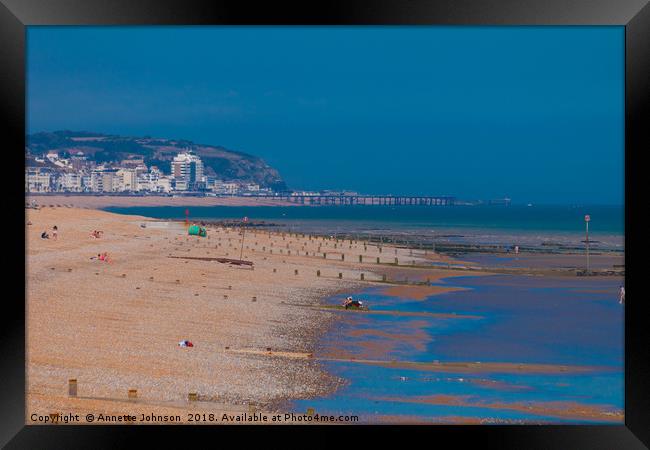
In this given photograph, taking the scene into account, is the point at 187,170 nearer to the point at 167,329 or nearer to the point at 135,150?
the point at 135,150

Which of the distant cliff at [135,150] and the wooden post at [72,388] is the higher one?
the distant cliff at [135,150]

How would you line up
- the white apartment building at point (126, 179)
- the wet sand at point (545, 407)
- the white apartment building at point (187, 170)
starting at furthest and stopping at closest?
the white apartment building at point (187, 170) < the white apartment building at point (126, 179) < the wet sand at point (545, 407)

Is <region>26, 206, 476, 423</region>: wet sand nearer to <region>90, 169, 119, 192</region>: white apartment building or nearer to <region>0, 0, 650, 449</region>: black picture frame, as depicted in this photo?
<region>0, 0, 650, 449</region>: black picture frame

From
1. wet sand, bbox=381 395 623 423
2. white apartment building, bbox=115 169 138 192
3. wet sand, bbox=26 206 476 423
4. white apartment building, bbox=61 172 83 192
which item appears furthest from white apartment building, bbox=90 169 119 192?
wet sand, bbox=381 395 623 423

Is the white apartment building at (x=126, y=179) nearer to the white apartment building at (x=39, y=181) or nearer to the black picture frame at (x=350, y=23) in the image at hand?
the white apartment building at (x=39, y=181)

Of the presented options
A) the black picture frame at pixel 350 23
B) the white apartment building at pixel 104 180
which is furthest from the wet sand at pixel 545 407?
the white apartment building at pixel 104 180

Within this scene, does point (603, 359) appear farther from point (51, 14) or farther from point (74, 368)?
point (51, 14)

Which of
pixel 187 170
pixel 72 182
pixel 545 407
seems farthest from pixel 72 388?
pixel 187 170
